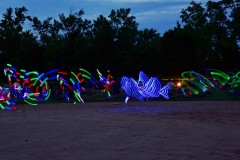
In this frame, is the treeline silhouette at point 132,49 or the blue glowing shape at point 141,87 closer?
the blue glowing shape at point 141,87

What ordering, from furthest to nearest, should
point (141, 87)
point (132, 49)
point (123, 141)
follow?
point (132, 49)
point (141, 87)
point (123, 141)

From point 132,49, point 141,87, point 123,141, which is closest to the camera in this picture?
point 123,141

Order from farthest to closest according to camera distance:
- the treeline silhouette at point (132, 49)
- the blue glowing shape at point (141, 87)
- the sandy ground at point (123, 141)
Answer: the treeline silhouette at point (132, 49) < the blue glowing shape at point (141, 87) < the sandy ground at point (123, 141)

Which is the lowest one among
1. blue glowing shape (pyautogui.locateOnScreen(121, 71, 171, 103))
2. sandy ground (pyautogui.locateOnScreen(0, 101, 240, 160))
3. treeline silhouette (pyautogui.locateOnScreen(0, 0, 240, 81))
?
sandy ground (pyautogui.locateOnScreen(0, 101, 240, 160))

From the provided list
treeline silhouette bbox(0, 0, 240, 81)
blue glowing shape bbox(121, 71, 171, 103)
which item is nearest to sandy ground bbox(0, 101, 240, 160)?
blue glowing shape bbox(121, 71, 171, 103)

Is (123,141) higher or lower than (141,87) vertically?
lower

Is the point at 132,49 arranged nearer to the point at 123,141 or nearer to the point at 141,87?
the point at 141,87

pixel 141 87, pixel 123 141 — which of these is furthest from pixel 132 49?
pixel 123 141

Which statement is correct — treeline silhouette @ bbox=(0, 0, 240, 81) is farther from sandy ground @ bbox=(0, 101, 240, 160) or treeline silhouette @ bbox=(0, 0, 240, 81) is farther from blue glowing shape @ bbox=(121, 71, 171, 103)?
sandy ground @ bbox=(0, 101, 240, 160)

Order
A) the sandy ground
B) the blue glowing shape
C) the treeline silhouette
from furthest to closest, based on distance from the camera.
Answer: the treeline silhouette < the blue glowing shape < the sandy ground

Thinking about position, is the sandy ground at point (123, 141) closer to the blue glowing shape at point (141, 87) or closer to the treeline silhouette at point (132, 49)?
the blue glowing shape at point (141, 87)

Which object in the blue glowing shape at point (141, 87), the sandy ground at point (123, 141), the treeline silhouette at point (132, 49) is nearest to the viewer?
the sandy ground at point (123, 141)

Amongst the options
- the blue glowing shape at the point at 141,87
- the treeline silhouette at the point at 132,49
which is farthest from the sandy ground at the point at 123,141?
the treeline silhouette at the point at 132,49

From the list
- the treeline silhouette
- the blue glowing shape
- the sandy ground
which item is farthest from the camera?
the treeline silhouette
